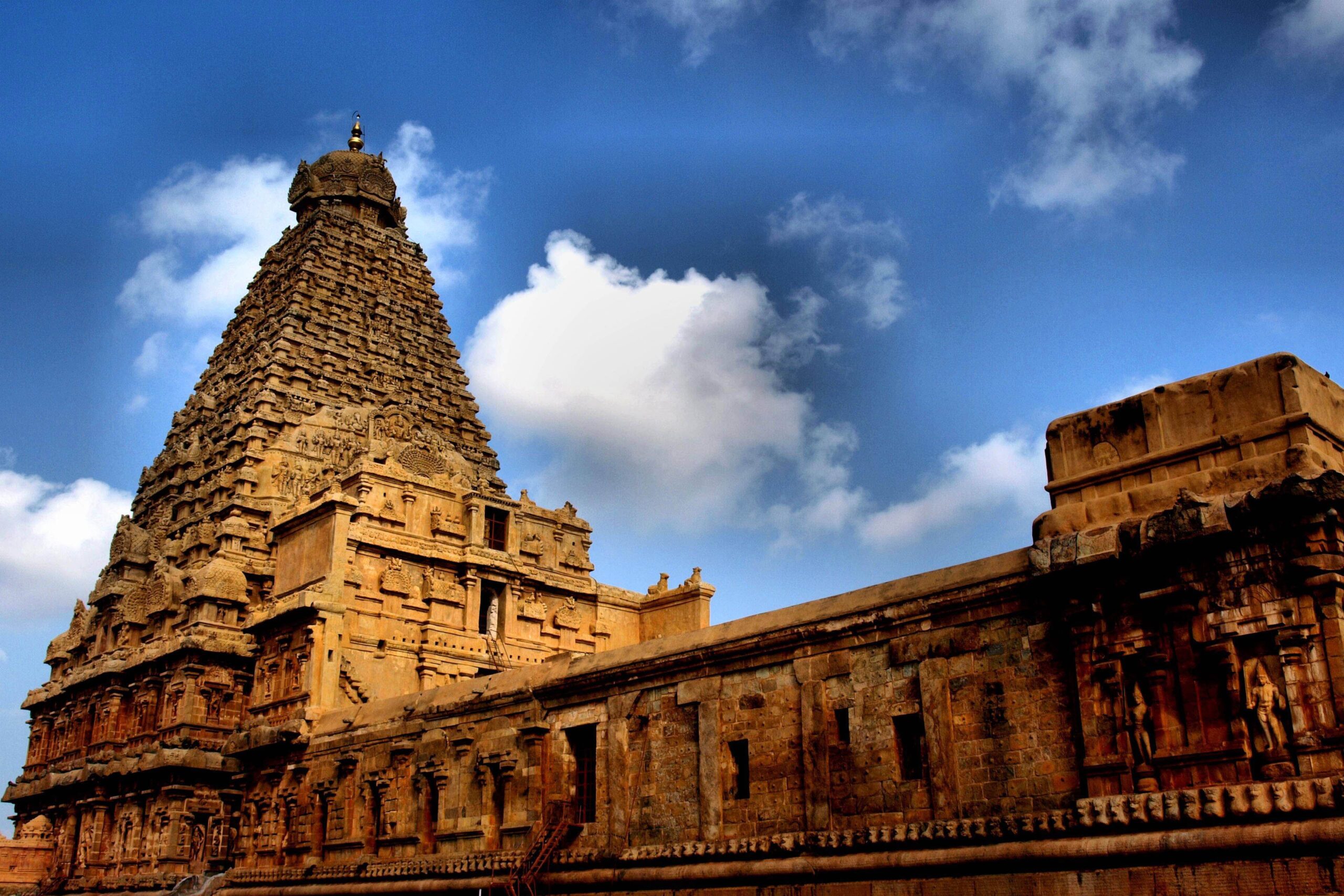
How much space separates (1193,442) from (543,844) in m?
12.2

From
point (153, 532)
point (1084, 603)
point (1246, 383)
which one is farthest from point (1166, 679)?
point (153, 532)

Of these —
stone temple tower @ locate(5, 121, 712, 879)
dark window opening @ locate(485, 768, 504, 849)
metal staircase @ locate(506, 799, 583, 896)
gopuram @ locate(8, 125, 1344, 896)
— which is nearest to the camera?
gopuram @ locate(8, 125, 1344, 896)

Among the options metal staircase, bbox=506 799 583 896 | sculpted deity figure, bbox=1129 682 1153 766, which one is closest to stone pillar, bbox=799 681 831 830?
sculpted deity figure, bbox=1129 682 1153 766

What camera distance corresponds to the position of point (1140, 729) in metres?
14.1

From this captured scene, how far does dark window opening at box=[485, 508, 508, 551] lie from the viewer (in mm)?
36250

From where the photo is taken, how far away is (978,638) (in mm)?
16344

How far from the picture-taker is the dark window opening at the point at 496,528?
119ft

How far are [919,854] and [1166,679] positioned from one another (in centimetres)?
382

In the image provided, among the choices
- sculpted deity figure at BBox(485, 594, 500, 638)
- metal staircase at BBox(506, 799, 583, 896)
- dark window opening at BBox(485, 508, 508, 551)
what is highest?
dark window opening at BBox(485, 508, 508, 551)

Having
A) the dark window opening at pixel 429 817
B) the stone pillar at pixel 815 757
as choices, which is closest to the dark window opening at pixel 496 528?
the dark window opening at pixel 429 817

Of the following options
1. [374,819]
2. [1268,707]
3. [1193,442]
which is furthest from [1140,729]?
[374,819]

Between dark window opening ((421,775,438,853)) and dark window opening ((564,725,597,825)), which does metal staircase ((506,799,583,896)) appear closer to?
dark window opening ((564,725,597,825))

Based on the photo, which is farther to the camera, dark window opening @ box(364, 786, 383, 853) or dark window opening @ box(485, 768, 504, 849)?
dark window opening @ box(364, 786, 383, 853)

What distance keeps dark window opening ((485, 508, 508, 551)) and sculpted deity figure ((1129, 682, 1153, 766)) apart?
79.0 ft
